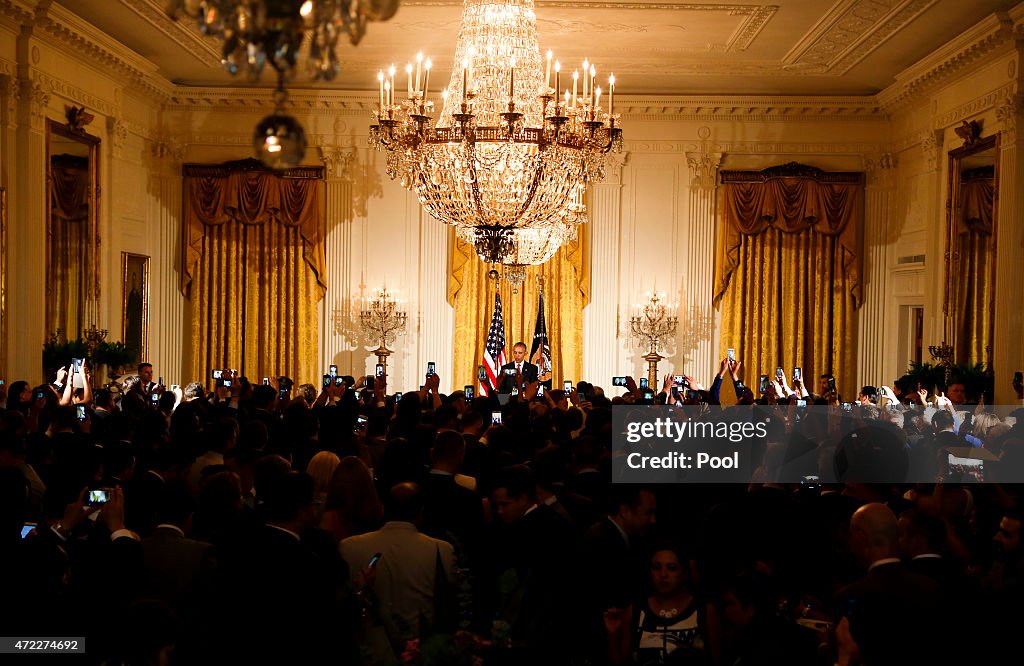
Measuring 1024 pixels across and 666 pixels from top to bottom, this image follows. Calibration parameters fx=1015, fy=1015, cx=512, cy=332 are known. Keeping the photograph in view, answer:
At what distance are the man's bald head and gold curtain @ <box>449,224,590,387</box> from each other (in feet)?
40.0

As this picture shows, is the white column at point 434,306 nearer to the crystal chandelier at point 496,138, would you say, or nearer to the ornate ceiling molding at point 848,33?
the ornate ceiling molding at point 848,33

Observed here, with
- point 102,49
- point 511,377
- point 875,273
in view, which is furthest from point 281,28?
point 875,273

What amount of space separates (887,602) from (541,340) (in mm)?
12470

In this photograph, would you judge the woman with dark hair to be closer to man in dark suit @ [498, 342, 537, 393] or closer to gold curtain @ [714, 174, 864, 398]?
man in dark suit @ [498, 342, 537, 393]

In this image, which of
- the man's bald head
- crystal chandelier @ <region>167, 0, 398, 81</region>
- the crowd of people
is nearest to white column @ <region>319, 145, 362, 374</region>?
the crowd of people

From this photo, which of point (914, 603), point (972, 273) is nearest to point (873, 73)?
point (972, 273)

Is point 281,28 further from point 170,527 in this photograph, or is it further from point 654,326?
point 654,326

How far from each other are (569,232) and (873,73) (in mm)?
5438

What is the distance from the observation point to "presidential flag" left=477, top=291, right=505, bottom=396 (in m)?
13.3

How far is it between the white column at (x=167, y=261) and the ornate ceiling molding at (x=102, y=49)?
964mm

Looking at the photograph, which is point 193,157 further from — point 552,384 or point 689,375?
point 689,375

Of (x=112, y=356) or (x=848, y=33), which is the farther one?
(x=112, y=356)

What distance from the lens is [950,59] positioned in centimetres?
1279

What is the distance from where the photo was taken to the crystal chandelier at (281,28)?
2.67 m
